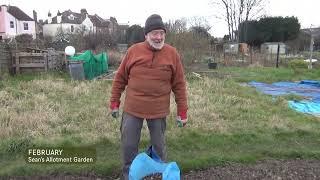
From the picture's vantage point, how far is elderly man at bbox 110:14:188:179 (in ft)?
13.9

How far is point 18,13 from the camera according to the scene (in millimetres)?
60531

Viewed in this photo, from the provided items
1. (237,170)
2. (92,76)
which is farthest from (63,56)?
(237,170)

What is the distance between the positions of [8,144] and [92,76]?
12606 millimetres

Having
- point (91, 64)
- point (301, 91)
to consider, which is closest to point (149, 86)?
point (301, 91)

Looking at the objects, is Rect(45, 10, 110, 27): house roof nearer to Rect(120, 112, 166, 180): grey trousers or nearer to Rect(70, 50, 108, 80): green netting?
Rect(70, 50, 108, 80): green netting

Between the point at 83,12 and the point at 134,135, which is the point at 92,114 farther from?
the point at 83,12

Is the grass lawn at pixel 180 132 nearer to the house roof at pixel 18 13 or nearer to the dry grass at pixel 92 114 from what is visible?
the dry grass at pixel 92 114

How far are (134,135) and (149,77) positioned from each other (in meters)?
0.66

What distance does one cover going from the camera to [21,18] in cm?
6012

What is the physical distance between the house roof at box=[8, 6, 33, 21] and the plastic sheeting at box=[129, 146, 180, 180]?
192ft

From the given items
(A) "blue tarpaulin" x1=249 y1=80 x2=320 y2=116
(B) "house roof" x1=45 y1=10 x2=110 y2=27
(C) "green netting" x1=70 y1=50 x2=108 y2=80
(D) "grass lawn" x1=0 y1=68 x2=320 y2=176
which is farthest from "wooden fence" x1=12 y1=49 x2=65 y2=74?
(B) "house roof" x1=45 y1=10 x2=110 y2=27

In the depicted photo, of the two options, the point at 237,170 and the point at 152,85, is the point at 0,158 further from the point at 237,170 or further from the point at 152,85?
the point at 237,170

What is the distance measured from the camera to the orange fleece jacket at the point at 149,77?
167 inches

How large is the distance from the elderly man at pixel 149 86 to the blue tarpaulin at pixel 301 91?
255 inches
